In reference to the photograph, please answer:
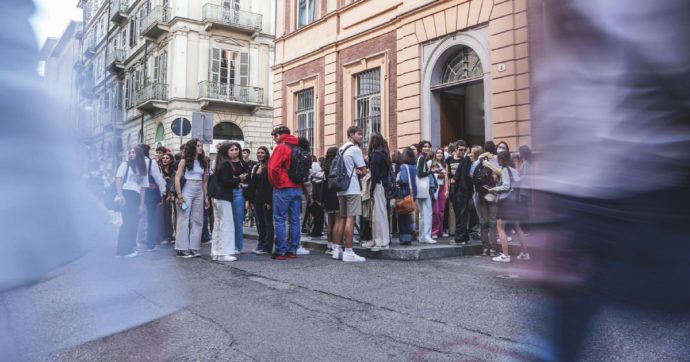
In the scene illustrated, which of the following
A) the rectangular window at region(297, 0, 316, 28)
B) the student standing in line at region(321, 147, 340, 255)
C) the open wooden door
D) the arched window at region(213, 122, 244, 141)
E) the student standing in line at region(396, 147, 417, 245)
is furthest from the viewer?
the arched window at region(213, 122, 244, 141)

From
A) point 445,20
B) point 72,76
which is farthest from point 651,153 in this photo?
point 445,20

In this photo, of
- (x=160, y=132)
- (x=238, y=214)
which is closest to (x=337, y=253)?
(x=238, y=214)

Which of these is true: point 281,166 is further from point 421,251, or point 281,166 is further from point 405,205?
point 421,251

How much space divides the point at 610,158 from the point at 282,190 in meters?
6.06

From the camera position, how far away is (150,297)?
1.45 metres

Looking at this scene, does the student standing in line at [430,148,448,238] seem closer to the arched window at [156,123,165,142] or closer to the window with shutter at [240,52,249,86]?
the window with shutter at [240,52,249,86]

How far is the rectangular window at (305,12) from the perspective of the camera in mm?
17062

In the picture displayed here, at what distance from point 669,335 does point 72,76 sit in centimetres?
151

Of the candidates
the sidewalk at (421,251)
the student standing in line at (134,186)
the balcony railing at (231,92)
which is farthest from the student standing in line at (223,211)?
the balcony railing at (231,92)

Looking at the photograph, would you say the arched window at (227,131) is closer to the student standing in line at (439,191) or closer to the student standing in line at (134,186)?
the student standing in line at (439,191)

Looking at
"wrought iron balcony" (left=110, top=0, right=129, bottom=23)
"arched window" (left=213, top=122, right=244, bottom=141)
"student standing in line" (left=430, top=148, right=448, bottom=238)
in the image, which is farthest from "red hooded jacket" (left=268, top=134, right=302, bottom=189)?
"arched window" (left=213, top=122, right=244, bottom=141)

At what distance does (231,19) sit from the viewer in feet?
92.5

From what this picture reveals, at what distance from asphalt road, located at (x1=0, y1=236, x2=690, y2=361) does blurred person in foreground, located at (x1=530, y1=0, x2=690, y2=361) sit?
3.3 inches

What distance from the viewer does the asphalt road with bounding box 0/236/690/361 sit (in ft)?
4.26
